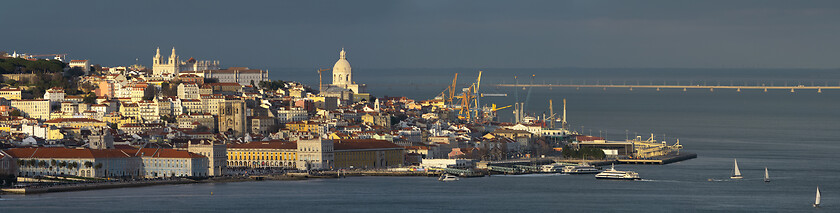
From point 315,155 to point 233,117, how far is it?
11327 millimetres

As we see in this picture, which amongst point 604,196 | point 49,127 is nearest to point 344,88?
point 49,127

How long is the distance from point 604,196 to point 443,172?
9.48 meters

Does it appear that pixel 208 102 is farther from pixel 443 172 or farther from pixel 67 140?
pixel 443 172

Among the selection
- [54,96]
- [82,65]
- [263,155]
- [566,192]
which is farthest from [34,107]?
[566,192]

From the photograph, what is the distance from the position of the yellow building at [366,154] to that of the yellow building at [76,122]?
425 inches

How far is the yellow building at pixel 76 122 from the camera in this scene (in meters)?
66.1

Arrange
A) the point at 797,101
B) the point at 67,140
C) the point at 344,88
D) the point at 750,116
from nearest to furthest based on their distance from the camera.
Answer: the point at 67,140
the point at 344,88
the point at 750,116
the point at 797,101

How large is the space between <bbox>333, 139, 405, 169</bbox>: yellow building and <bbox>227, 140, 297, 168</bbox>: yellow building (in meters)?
1.37

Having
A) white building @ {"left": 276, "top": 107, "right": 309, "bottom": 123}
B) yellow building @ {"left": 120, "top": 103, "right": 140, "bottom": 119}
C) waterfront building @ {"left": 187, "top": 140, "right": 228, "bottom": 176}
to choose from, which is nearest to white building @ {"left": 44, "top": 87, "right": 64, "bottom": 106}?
yellow building @ {"left": 120, "top": 103, "right": 140, "bottom": 119}

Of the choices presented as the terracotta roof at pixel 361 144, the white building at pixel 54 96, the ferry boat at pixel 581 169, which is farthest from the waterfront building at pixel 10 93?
the ferry boat at pixel 581 169

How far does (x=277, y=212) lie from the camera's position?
141 feet

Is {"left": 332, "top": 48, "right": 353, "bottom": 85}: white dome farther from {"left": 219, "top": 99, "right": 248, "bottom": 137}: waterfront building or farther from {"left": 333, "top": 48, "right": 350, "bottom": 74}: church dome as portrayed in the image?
{"left": 219, "top": 99, "right": 248, "bottom": 137}: waterfront building

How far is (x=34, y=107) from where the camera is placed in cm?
7094

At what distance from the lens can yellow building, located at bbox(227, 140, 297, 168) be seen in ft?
190
